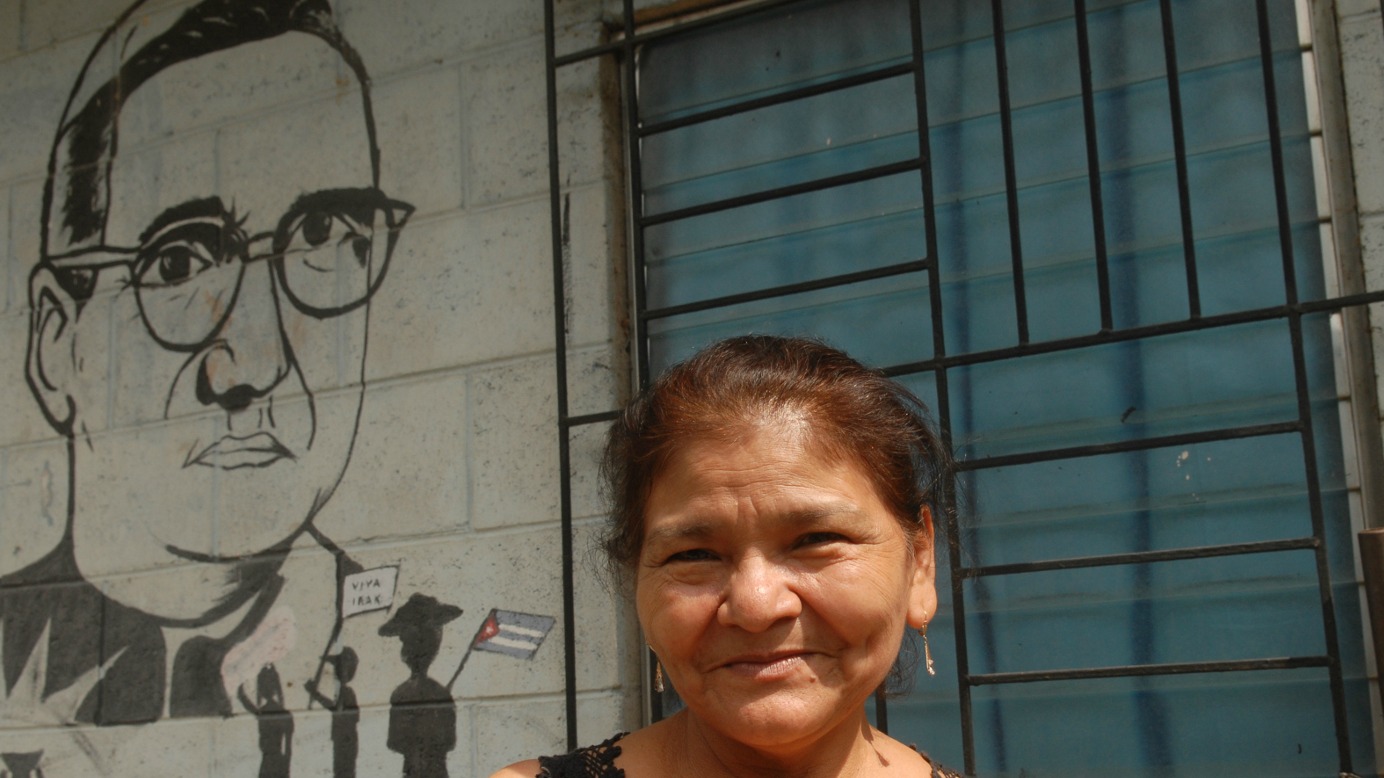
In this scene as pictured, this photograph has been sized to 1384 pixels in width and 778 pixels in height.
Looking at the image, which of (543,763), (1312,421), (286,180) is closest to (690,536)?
(543,763)

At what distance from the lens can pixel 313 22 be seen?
3.28 m

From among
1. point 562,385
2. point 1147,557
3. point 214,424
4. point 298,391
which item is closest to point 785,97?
point 562,385

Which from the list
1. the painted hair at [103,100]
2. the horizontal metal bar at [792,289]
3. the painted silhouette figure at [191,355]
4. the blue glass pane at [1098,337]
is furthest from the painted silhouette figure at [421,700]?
A: the painted hair at [103,100]

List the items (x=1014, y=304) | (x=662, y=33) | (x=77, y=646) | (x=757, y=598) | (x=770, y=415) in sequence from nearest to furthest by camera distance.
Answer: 1. (x=757, y=598)
2. (x=770, y=415)
3. (x=1014, y=304)
4. (x=662, y=33)
5. (x=77, y=646)

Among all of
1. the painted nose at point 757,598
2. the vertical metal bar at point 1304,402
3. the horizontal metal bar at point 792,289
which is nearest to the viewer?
the painted nose at point 757,598

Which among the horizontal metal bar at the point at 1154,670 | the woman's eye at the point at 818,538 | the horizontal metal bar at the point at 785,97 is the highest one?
the horizontal metal bar at the point at 785,97

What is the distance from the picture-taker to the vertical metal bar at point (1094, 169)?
2.36 meters

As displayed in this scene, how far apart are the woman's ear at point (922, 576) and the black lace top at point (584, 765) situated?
0.42 meters

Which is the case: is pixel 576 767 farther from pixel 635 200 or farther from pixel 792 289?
pixel 635 200

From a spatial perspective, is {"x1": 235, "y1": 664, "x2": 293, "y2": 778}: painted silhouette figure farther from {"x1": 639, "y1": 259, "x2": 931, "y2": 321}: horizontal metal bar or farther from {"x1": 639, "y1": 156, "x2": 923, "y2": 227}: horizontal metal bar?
{"x1": 639, "y1": 156, "x2": 923, "y2": 227}: horizontal metal bar

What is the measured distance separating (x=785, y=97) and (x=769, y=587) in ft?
4.59

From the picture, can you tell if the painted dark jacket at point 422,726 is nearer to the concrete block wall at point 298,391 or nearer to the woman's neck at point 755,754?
the concrete block wall at point 298,391

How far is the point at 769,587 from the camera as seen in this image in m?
1.52

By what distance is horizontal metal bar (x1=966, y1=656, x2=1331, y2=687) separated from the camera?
2.20 meters
